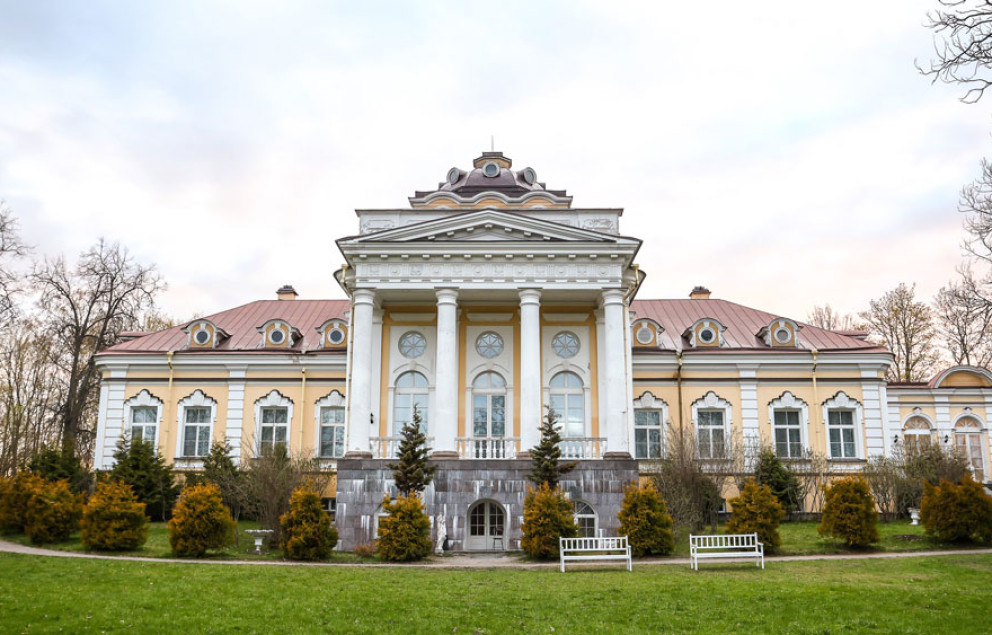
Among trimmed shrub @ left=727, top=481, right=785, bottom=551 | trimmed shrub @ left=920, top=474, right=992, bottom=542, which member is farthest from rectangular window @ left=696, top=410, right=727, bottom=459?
trimmed shrub @ left=920, top=474, right=992, bottom=542

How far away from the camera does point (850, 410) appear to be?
32.2 meters

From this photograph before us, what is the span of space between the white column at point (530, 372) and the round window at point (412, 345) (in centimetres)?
385

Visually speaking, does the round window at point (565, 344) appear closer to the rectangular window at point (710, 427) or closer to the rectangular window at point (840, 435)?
the rectangular window at point (710, 427)

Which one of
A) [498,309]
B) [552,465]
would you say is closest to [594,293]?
[498,309]

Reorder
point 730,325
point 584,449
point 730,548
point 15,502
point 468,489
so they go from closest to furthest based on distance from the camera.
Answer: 1. point 730,548
2. point 468,489
3. point 15,502
4. point 584,449
5. point 730,325

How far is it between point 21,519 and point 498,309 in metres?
15.3

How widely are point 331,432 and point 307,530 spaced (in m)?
13.1

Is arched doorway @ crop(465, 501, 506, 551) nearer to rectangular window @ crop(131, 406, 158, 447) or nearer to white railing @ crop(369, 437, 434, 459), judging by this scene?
white railing @ crop(369, 437, 434, 459)

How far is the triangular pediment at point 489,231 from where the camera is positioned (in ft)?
82.8

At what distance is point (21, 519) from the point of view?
77.3ft

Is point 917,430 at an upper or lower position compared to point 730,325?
lower

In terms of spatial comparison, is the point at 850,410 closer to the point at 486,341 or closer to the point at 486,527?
the point at 486,341

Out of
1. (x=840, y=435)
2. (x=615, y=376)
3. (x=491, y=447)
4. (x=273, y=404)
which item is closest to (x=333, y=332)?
(x=273, y=404)

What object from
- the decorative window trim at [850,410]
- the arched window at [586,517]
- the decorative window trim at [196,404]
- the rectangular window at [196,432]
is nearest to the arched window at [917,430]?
the decorative window trim at [850,410]
